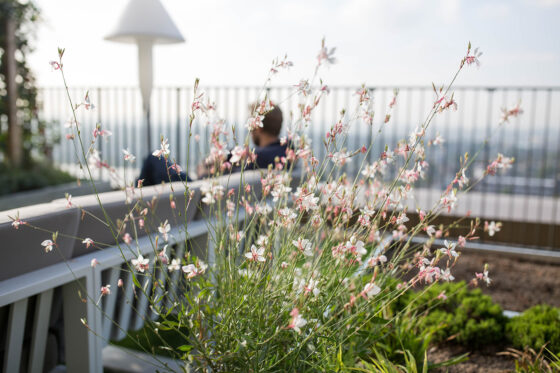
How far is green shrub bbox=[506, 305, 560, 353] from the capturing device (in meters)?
1.80

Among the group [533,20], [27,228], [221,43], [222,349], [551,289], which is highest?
[533,20]

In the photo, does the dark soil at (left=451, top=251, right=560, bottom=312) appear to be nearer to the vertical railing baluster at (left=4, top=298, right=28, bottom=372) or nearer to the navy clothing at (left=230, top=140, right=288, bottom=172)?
the navy clothing at (left=230, top=140, right=288, bottom=172)

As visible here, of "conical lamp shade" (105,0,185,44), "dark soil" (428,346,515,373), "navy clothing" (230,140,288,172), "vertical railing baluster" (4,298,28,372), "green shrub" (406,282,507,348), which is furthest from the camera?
"conical lamp shade" (105,0,185,44)

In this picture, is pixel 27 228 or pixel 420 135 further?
pixel 27 228

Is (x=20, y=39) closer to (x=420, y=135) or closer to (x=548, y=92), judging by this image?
(x=548, y=92)

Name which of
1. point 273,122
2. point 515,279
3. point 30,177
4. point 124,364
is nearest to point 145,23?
point 273,122

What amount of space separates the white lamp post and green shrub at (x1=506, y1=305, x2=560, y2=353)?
11.0ft

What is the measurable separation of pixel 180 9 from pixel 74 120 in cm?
385

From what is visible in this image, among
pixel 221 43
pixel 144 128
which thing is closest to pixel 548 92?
pixel 221 43

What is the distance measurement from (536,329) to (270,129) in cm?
192

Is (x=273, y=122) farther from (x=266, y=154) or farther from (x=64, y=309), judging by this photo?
(x=64, y=309)

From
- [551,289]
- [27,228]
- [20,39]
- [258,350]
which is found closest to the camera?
[258,350]

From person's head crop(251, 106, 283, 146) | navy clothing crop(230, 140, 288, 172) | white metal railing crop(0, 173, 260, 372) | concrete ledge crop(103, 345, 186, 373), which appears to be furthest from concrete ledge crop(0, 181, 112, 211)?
white metal railing crop(0, 173, 260, 372)

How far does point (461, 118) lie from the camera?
499 cm
